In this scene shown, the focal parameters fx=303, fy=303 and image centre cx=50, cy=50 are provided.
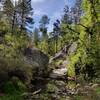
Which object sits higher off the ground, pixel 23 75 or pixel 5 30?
pixel 5 30

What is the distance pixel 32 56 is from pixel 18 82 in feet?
63.1

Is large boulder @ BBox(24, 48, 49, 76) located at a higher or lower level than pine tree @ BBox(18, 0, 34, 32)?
lower

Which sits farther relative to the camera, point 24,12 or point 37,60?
point 24,12

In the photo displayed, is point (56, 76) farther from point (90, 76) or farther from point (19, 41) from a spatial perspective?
point (90, 76)

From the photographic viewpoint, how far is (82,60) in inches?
1355

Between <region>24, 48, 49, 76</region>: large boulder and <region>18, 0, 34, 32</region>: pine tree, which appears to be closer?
<region>24, 48, 49, 76</region>: large boulder

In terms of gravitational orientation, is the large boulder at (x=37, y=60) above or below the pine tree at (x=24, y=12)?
below

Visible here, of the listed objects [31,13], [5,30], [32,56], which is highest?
[31,13]

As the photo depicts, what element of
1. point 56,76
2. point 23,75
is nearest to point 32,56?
point 56,76

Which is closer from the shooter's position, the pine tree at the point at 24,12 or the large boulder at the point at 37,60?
→ the large boulder at the point at 37,60

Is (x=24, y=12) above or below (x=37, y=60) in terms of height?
above

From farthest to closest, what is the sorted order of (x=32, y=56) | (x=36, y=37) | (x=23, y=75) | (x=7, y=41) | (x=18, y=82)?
(x=36, y=37)
(x=32, y=56)
(x=7, y=41)
(x=23, y=75)
(x=18, y=82)

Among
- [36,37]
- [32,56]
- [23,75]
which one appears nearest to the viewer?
[23,75]

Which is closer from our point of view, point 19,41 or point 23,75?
point 23,75
